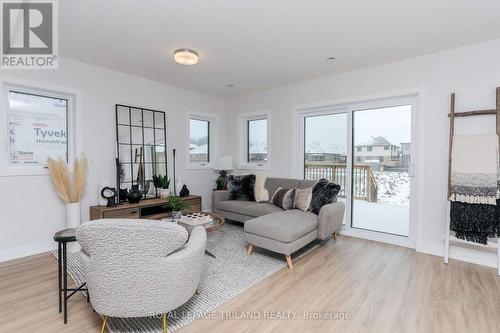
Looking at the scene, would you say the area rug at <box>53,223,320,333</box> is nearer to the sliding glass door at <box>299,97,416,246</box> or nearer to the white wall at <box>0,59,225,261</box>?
the white wall at <box>0,59,225,261</box>

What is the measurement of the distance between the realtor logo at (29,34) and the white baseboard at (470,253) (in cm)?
480

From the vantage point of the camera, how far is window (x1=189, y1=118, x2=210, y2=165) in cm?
507

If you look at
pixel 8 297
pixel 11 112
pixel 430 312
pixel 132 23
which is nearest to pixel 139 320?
pixel 8 297

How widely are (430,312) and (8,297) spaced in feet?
11.5

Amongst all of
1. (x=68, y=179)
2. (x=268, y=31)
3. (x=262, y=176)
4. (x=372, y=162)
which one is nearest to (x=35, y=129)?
(x=68, y=179)

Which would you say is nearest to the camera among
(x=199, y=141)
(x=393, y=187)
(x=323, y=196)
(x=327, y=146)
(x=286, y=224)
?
(x=286, y=224)

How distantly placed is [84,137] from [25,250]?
5.13 ft

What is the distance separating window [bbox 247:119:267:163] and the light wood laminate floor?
260 cm

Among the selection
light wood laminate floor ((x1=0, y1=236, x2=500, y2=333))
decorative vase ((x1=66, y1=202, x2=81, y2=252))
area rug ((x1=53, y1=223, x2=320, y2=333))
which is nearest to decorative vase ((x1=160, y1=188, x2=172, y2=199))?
area rug ((x1=53, y1=223, x2=320, y2=333))

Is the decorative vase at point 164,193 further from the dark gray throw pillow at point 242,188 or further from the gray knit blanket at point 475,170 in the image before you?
the gray knit blanket at point 475,170

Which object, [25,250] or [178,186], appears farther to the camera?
[178,186]

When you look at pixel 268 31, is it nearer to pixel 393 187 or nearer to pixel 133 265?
pixel 133 265

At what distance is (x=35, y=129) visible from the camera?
3234 mm

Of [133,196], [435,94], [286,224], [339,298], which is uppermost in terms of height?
[435,94]
